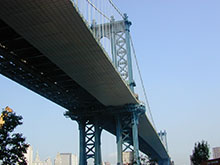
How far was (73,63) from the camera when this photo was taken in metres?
31.7

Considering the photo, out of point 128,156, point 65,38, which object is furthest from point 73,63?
point 128,156

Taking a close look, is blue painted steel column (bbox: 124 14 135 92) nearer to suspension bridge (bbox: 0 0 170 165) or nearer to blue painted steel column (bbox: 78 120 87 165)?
suspension bridge (bbox: 0 0 170 165)

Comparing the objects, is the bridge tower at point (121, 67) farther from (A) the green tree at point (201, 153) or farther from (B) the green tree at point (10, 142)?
(B) the green tree at point (10, 142)

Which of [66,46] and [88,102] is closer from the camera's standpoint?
[66,46]

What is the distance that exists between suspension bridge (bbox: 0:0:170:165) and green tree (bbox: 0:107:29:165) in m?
7.29

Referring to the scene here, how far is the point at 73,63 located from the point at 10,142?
13.2m

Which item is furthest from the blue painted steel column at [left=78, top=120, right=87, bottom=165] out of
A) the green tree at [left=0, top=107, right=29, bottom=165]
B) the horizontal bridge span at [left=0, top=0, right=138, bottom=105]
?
the green tree at [left=0, top=107, right=29, bottom=165]

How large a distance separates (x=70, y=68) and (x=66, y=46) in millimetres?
5448

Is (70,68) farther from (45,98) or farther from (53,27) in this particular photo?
(45,98)

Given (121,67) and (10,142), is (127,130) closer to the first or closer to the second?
(121,67)

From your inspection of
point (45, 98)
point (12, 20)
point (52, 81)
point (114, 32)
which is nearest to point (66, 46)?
point (12, 20)

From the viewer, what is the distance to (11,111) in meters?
21.5

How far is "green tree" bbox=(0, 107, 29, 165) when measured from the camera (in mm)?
19766

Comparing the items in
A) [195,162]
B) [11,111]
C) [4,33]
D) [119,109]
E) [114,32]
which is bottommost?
[195,162]
